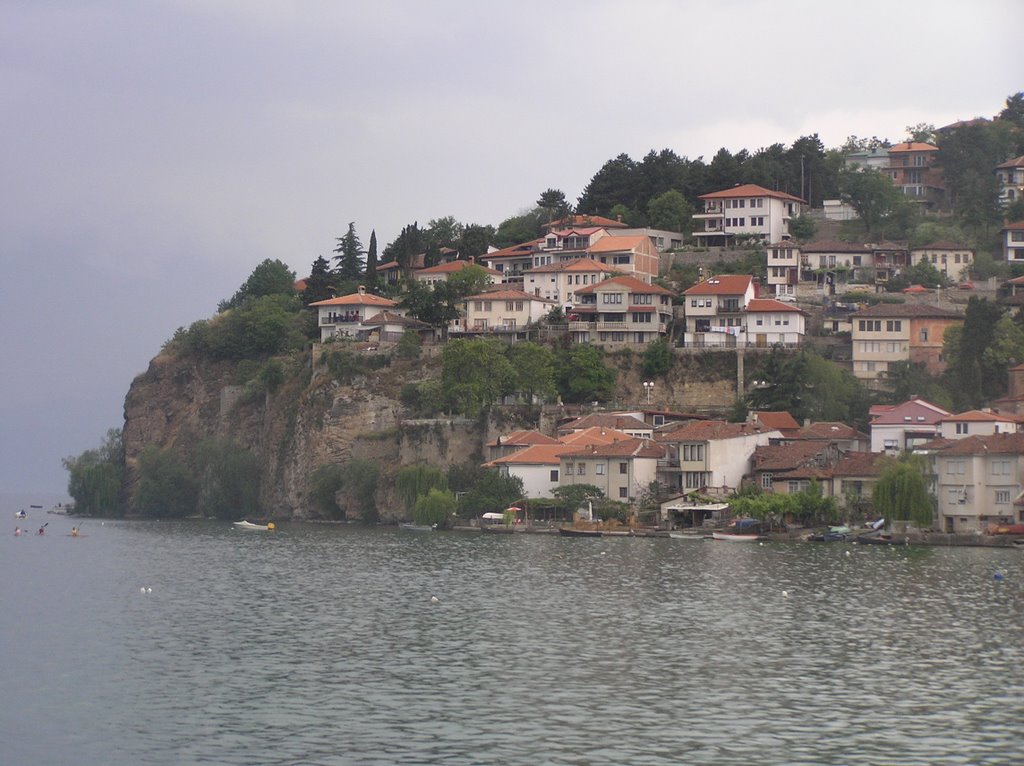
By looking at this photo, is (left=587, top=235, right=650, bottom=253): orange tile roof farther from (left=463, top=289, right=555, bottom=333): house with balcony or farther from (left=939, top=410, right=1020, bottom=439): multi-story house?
(left=939, top=410, right=1020, bottom=439): multi-story house

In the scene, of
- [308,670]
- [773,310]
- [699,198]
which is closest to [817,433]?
[773,310]

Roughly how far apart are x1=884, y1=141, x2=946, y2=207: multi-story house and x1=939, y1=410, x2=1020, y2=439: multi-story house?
51.0 meters

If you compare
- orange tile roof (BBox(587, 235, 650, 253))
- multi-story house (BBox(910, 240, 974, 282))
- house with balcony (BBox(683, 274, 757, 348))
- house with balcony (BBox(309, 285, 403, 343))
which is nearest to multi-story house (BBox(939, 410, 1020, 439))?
house with balcony (BBox(683, 274, 757, 348))

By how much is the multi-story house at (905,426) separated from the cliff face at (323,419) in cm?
1246

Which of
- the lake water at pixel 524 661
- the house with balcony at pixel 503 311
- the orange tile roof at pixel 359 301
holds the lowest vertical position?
the lake water at pixel 524 661

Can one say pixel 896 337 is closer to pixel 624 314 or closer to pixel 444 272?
pixel 624 314

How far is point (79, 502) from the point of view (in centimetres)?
12225

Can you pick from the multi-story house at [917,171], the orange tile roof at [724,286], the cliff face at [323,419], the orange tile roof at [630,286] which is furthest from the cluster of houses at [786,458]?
the multi-story house at [917,171]

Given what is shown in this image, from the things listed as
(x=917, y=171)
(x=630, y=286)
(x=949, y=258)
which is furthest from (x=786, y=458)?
(x=917, y=171)

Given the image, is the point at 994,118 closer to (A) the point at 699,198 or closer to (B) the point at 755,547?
(A) the point at 699,198

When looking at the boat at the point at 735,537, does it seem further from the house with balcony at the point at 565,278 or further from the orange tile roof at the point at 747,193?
the orange tile roof at the point at 747,193

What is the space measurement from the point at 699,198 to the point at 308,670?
3369 inches

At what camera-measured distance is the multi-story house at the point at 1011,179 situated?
381 ft

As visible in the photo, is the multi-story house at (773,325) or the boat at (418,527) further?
the multi-story house at (773,325)
